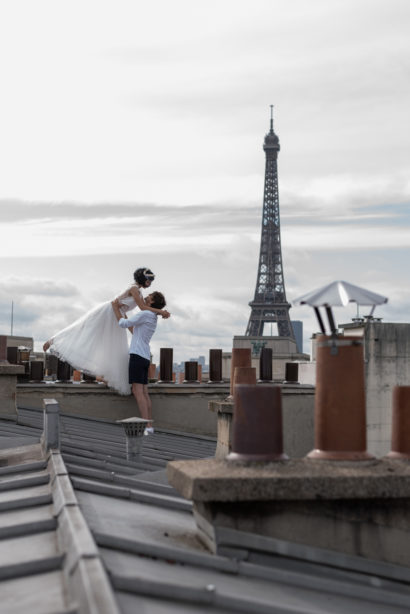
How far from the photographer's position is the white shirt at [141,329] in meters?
12.6

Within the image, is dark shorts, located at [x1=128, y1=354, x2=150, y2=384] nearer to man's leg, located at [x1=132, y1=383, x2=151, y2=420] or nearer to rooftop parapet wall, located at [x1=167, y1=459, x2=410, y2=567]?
man's leg, located at [x1=132, y1=383, x2=151, y2=420]

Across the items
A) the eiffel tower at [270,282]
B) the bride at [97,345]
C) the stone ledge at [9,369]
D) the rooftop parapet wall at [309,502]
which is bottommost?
the rooftop parapet wall at [309,502]

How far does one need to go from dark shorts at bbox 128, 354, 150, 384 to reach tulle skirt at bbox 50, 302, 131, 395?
95cm

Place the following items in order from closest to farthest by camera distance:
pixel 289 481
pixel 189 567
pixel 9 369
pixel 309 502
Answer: pixel 189 567, pixel 289 481, pixel 309 502, pixel 9 369

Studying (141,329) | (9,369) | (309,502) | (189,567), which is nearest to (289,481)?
(309,502)

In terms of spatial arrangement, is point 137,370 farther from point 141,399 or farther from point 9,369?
point 9,369

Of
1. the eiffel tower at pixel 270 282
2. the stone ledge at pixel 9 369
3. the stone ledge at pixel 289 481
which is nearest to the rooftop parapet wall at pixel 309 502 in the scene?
the stone ledge at pixel 289 481

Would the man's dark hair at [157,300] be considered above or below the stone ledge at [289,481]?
above

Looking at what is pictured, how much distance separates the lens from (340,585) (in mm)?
4992

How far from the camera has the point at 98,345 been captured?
45.6 feet

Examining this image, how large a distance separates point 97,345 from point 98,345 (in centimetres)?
2

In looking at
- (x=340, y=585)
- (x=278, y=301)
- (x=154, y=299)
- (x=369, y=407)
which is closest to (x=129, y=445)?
(x=154, y=299)

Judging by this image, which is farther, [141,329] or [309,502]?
[141,329]

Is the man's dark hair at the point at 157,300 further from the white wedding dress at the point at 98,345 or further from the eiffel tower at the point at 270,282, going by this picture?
the eiffel tower at the point at 270,282
